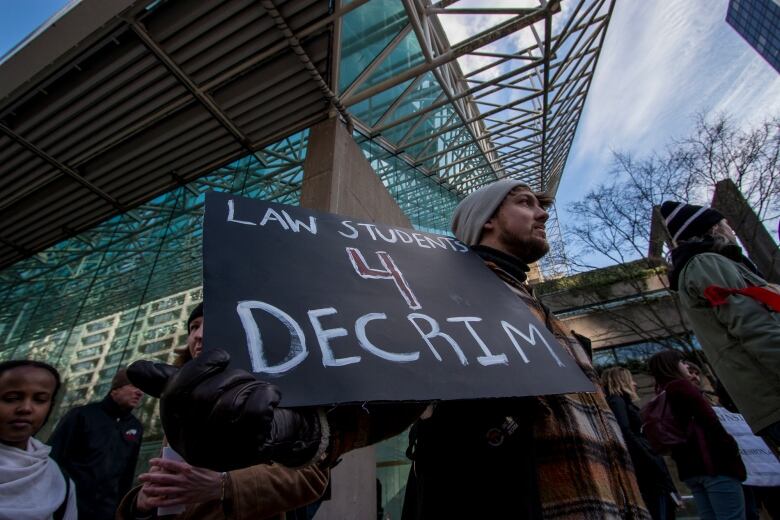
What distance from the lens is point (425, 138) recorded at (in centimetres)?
821

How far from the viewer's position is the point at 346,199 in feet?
16.2

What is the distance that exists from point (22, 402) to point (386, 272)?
211 cm

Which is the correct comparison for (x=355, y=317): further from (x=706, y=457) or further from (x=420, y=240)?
(x=706, y=457)

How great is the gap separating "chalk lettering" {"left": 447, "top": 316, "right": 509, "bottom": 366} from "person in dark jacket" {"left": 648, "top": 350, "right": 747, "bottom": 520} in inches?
104

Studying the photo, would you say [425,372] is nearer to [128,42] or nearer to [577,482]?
[577,482]

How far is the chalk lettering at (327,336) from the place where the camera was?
0.75 meters

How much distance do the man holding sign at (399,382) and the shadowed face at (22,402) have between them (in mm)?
1845

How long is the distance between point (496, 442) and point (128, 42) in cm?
666

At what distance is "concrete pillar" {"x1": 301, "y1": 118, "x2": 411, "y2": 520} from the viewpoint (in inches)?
130

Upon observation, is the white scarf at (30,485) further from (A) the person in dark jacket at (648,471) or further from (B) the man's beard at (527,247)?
(A) the person in dark jacket at (648,471)

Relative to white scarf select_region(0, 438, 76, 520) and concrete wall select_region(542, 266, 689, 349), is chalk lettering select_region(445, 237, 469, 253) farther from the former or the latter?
concrete wall select_region(542, 266, 689, 349)

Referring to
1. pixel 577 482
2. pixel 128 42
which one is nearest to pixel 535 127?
pixel 128 42

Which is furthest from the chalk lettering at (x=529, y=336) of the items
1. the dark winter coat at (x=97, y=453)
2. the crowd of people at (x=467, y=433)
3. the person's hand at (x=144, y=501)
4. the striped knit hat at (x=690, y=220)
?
the dark winter coat at (x=97, y=453)

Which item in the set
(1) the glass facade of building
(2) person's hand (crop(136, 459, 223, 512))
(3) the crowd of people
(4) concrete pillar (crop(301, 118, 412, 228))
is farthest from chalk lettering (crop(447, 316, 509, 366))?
(1) the glass facade of building
